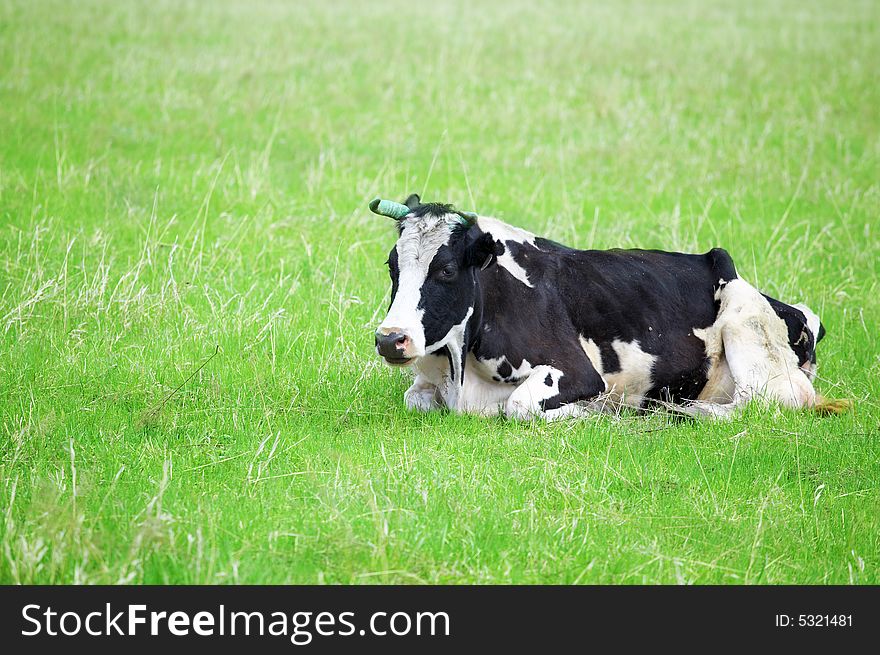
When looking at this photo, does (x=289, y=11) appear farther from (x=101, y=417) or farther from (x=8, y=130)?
(x=101, y=417)

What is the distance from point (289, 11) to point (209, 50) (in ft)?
25.0

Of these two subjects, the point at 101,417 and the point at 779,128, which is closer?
the point at 101,417

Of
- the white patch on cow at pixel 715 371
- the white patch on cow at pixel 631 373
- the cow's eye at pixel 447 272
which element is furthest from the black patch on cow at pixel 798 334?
the cow's eye at pixel 447 272

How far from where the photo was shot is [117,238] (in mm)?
11289

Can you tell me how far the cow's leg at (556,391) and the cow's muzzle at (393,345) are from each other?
3.43 feet

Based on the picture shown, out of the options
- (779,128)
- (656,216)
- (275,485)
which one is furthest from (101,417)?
(779,128)

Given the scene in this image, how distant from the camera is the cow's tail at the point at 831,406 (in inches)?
326

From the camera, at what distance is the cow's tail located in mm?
8289

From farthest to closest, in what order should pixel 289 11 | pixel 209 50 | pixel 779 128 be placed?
pixel 289 11
pixel 209 50
pixel 779 128

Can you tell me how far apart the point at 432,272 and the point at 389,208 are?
0.58m

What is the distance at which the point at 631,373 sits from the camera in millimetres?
8625

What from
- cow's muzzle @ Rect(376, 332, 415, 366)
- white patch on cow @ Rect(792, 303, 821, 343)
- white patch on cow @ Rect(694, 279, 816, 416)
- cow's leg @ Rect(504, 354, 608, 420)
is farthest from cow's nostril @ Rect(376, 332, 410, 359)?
white patch on cow @ Rect(792, 303, 821, 343)

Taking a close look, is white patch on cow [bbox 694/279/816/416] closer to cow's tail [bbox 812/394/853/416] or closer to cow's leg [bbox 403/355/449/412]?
cow's tail [bbox 812/394/853/416]

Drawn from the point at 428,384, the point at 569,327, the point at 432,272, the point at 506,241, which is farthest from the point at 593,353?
the point at 432,272
